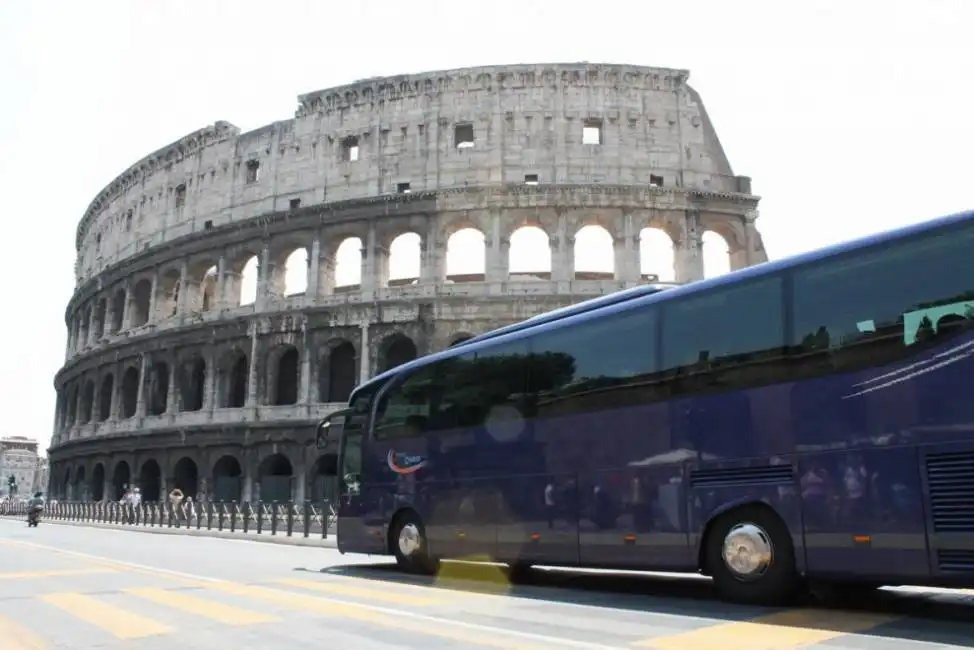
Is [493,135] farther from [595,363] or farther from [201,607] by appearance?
[201,607]

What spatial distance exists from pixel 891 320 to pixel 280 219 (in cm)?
2994

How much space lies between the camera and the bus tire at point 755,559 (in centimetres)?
748

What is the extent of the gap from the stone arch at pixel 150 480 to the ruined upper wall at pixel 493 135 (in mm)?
12552

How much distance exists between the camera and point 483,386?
35.1 ft

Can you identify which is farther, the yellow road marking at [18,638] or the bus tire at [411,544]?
the bus tire at [411,544]

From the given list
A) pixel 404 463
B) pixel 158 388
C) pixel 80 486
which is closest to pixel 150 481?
pixel 158 388

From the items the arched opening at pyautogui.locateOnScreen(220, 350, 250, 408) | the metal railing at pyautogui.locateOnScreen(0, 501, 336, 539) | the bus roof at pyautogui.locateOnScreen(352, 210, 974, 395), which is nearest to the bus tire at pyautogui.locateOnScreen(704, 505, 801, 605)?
the bus roof at pyautogui.locateOnScreen(352, 210, 974, 395)

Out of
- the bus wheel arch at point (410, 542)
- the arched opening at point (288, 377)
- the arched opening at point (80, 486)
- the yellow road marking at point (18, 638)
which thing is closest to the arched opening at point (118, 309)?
the arched opening at point (80, 486)

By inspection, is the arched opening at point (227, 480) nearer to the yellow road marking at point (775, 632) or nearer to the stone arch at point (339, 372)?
the stone arch at point (339, 372)

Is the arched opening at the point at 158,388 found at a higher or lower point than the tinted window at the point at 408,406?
higher

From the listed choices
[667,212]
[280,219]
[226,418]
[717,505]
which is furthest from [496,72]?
[717,505]

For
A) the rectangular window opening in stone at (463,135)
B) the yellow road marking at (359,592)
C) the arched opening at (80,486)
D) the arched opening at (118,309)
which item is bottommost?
the yellow road marking at (359,592)

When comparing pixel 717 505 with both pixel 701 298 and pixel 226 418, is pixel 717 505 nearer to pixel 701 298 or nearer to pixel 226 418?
pixel 701 298

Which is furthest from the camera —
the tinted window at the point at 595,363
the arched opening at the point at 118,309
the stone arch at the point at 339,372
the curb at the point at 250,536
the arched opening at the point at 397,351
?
the arched opening at the point at 118,309
